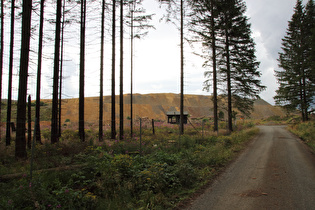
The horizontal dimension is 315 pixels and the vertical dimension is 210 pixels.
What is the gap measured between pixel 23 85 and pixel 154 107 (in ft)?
238

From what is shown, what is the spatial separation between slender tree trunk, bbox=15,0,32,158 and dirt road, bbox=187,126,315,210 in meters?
7.28

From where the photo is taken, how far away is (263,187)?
5348 mm

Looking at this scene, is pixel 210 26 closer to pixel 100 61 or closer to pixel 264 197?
pixel 100 61

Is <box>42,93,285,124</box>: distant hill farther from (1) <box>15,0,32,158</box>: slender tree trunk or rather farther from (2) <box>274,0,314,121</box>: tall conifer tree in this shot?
(1) <box>15,0,32,158</box>: slender tree trunk

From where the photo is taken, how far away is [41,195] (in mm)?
3746

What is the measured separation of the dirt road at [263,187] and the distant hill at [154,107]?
5294cm

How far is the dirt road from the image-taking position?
4.31m

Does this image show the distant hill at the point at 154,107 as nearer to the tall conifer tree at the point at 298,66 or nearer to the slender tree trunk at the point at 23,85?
the tall conifer tree at the point at 298,66

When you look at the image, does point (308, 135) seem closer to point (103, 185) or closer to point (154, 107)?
point (103, 185)

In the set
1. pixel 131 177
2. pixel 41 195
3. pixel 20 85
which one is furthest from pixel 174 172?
pixel 20 85

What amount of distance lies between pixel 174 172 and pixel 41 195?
363 cm

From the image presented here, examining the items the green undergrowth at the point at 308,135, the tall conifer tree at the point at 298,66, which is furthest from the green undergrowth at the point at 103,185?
the tall conifer tree at the point at 298,66

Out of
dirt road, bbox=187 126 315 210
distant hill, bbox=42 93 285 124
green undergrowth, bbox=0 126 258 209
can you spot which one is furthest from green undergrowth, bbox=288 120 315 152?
distant hill, bbox=42 93 285 124

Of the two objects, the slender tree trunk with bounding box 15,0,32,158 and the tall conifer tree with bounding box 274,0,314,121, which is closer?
the slender tree trunk with bounding box 15,0,32,158
